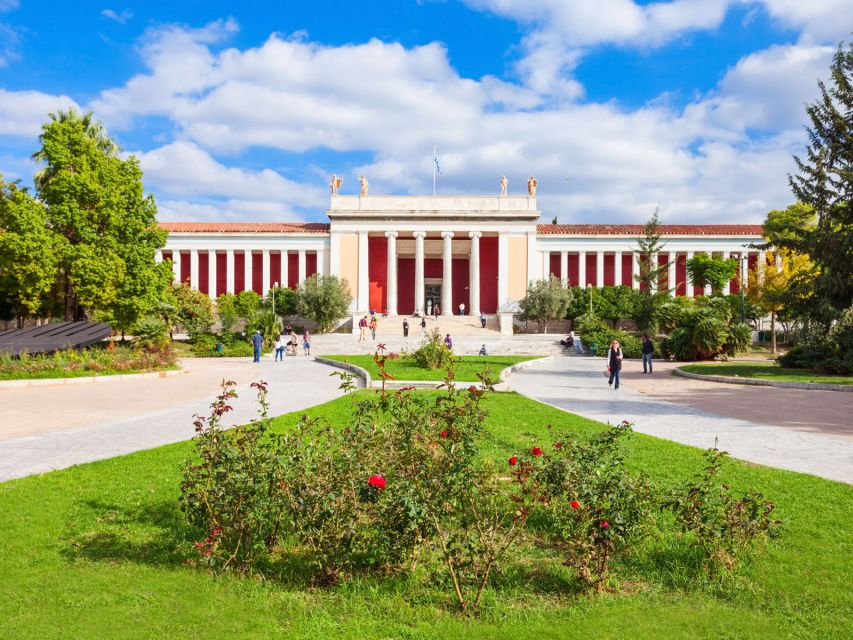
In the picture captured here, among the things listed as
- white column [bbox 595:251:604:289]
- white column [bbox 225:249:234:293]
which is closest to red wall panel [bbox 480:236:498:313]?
white column [bbox 595:251:604:289]

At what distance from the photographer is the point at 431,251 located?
54.3 m

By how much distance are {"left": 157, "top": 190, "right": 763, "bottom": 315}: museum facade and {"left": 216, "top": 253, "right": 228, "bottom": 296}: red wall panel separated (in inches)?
3.4

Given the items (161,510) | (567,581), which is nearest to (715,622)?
(567,581)

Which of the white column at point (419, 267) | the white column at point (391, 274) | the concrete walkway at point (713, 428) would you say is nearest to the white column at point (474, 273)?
the white column at point (419, 267)

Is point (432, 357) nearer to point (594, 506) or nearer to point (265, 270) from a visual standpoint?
point (594, 506)

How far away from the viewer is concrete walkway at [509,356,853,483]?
23.7ft

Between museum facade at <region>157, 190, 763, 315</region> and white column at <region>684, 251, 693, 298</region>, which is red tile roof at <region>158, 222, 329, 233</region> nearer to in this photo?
museum facade at <region>157, 190, 763, 315</region>

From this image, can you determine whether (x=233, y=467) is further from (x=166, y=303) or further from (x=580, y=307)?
(x=580, y=307)

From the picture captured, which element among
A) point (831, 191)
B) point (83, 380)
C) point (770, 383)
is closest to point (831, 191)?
point (831, 191)

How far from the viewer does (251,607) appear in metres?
3.46

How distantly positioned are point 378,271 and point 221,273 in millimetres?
13683

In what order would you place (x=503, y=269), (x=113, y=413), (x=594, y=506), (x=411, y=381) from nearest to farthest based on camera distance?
1. (x=594, y=506)
2. (x=113, y=413)
3. (x=411, y=381)
4. (x=503, y=269)

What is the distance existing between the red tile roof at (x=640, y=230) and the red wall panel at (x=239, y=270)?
25.9 meters

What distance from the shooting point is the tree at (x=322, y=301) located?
140 ft
